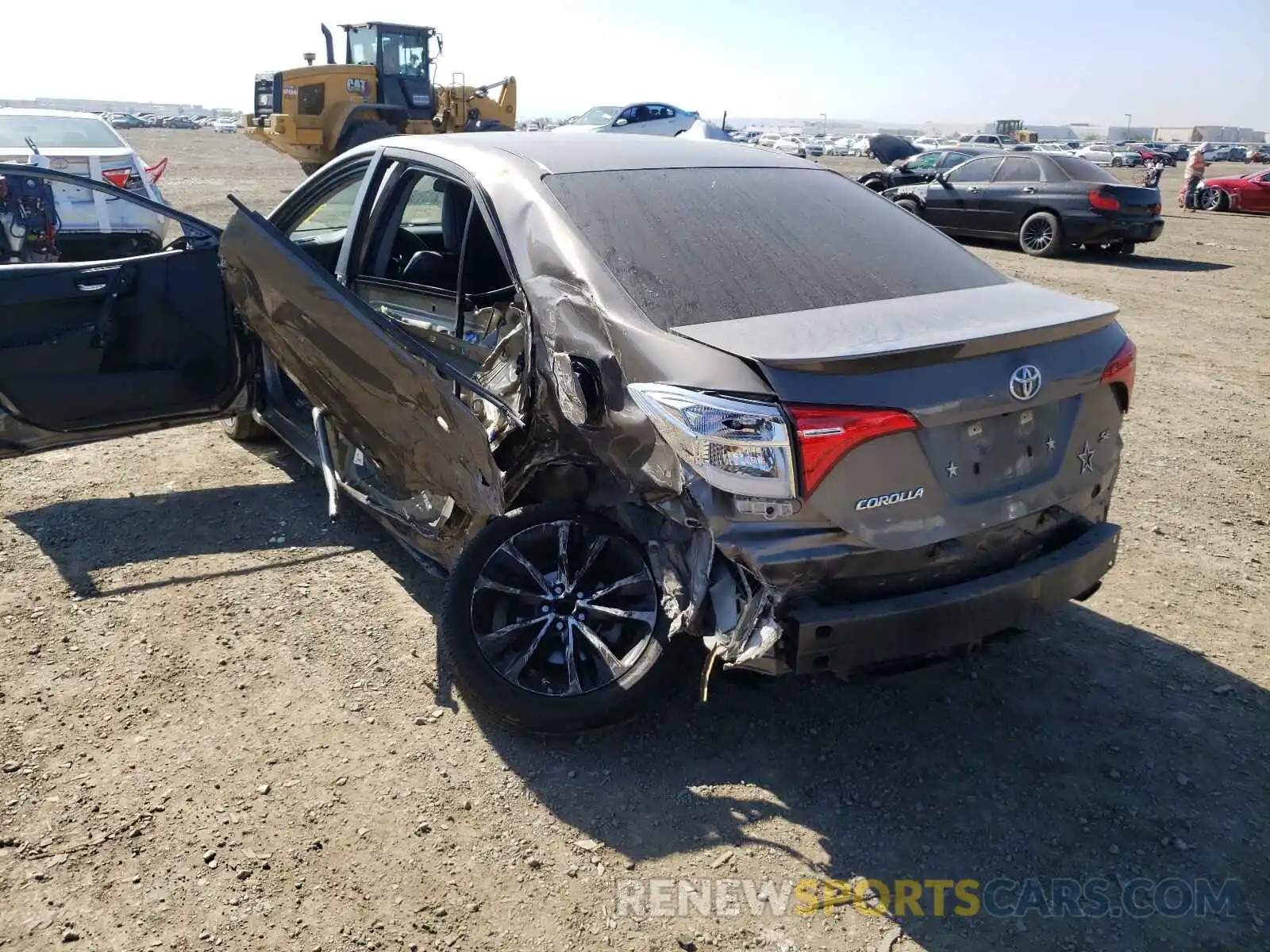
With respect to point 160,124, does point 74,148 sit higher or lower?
higher

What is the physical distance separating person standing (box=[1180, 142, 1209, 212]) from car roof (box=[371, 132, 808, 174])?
21.8 meters

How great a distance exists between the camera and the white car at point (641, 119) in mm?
25391

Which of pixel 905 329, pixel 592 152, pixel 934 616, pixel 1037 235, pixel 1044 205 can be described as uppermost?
pixel 592 152

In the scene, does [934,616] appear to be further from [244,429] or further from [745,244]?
[244,429]

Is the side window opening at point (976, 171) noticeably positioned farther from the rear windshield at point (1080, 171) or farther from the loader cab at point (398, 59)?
the loader cab at point (398, 59)

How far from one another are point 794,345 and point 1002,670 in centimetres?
174

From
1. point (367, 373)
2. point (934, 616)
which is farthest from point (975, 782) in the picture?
point (367, 373)

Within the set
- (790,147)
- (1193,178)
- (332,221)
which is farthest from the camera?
(790,147)

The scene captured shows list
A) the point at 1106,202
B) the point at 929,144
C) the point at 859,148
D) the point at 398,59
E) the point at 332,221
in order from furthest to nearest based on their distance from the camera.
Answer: the point at 859,148
the point at 929,144
the point at 398,59
the point at 1106,202
the point at 332,221

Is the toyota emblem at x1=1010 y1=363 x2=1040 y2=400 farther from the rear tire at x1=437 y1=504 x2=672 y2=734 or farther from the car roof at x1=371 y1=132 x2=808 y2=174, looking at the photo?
the car roof at x1=371 y1=132 x2=808 y2=174

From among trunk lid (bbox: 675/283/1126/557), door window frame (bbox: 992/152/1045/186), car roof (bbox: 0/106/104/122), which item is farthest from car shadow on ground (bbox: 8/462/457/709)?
door window frame (bbox: 992/152/1045/186)

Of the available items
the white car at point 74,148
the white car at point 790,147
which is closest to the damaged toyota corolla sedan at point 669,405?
the white car at point 74,148

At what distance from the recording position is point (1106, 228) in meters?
13.8

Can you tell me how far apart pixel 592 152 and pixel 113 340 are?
2.50 metres
